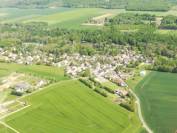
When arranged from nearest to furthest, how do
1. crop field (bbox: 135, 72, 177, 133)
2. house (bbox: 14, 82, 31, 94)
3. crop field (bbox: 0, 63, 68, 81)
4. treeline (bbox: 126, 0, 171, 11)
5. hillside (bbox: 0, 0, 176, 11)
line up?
crop field (bbox: 135, 72, 177, 133) → house (bbox: 14, 82, 31, 94) → crop field (bbox: 0, 63, 68, 81) → treeline (bbox: 126, 0, 171, 11) → hillside (bbox: 0, 0, 176, 11)

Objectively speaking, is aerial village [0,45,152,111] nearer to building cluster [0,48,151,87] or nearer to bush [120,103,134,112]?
building cluster [0,48,151,87]

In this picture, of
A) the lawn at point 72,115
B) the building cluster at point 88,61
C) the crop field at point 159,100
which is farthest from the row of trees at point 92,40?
the lawn at point 72,115

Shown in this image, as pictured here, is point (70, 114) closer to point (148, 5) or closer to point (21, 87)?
point (21, 87)

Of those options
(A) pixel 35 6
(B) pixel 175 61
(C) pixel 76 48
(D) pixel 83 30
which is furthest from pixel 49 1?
(B) pixel 175 61

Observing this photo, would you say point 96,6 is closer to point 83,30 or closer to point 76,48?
point 83,30

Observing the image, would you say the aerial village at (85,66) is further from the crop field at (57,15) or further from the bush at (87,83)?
the crop field at (57,15)

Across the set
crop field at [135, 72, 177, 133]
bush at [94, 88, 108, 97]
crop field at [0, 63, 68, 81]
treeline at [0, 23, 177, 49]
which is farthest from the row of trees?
bush at [94, 88, 108, 97]
